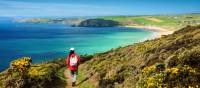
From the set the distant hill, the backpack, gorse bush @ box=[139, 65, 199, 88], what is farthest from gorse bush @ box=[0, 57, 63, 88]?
gorse bush @ box=[139, 65, 199, 88]

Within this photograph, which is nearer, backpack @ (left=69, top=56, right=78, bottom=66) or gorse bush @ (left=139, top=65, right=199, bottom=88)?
gorse bush @ (left=139, top=65, right=199, bottom=88)

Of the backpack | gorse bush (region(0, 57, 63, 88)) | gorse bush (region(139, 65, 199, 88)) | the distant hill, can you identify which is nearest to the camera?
gorse bush (region(139, 65, 199, 88))

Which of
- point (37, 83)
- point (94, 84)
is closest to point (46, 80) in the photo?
point (37, 83)

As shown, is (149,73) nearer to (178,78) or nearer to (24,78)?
(178,78)

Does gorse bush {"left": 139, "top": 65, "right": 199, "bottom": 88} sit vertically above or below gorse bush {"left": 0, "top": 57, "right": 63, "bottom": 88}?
above

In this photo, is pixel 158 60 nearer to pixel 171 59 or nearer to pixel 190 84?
pixel 171 59

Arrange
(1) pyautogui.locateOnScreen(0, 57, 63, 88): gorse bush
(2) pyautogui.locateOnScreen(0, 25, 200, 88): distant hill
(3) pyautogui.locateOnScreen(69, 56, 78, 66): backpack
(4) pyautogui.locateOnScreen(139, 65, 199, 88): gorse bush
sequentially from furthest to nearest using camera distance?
(3) pyautogui.locateOnScreen(69, 56, 78, 66): backpack, (1) pyautogui.locateOnScreen(0, 57, 63, 88): gorse bush, (2) pyautogui.locateOnScreen(0, 25, 200, 88): distant hill, (4) pyautogui.locateOnScreen(139, 65, 199, 88): gorse bush

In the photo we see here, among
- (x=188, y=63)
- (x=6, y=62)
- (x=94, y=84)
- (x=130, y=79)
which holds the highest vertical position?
(x=188, y=63)

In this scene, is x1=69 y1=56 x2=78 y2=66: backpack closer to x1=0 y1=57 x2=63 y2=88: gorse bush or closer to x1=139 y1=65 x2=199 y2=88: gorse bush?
x1=0 y1=57 x2=63 y2=88: gorse bush

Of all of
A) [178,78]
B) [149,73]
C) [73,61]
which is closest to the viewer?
[178,78]

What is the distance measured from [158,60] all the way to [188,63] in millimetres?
4329

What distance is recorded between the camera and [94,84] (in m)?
22.9

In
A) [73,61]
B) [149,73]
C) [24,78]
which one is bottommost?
[24,78]

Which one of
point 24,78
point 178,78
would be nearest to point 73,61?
point 24,78
